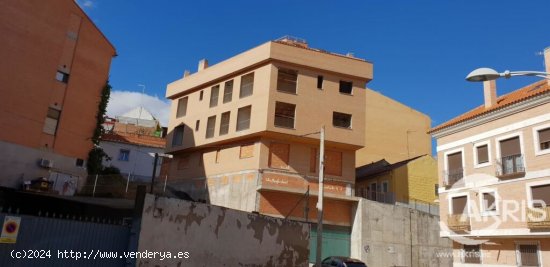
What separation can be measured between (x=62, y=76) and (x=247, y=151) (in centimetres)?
1449

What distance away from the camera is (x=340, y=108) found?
3272cm

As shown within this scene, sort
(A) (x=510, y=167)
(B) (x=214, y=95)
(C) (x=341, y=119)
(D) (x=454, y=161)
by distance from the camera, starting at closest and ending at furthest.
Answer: (A) (x=510, y=167)
(D) (x=454, y=161)
(C) (x=341, y=119)
(B) (x=214, y=95)

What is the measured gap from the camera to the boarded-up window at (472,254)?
85.7 feet

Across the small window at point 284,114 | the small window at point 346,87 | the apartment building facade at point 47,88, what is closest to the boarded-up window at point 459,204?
the small window at point 346,87

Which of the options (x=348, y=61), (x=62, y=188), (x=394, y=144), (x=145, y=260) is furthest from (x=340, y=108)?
(x=145, y=260)

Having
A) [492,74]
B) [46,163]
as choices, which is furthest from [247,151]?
[492,74]

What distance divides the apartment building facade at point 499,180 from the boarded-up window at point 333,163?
698 centimetres

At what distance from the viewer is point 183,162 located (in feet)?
124

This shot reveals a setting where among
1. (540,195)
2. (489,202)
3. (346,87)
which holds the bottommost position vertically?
(489,202)

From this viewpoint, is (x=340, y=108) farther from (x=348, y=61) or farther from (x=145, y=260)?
(x=145, y=260)

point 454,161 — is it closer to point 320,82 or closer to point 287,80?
point 320,82

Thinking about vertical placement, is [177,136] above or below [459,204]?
above

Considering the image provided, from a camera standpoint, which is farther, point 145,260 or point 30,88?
point 30,88

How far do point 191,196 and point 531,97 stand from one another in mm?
24448
